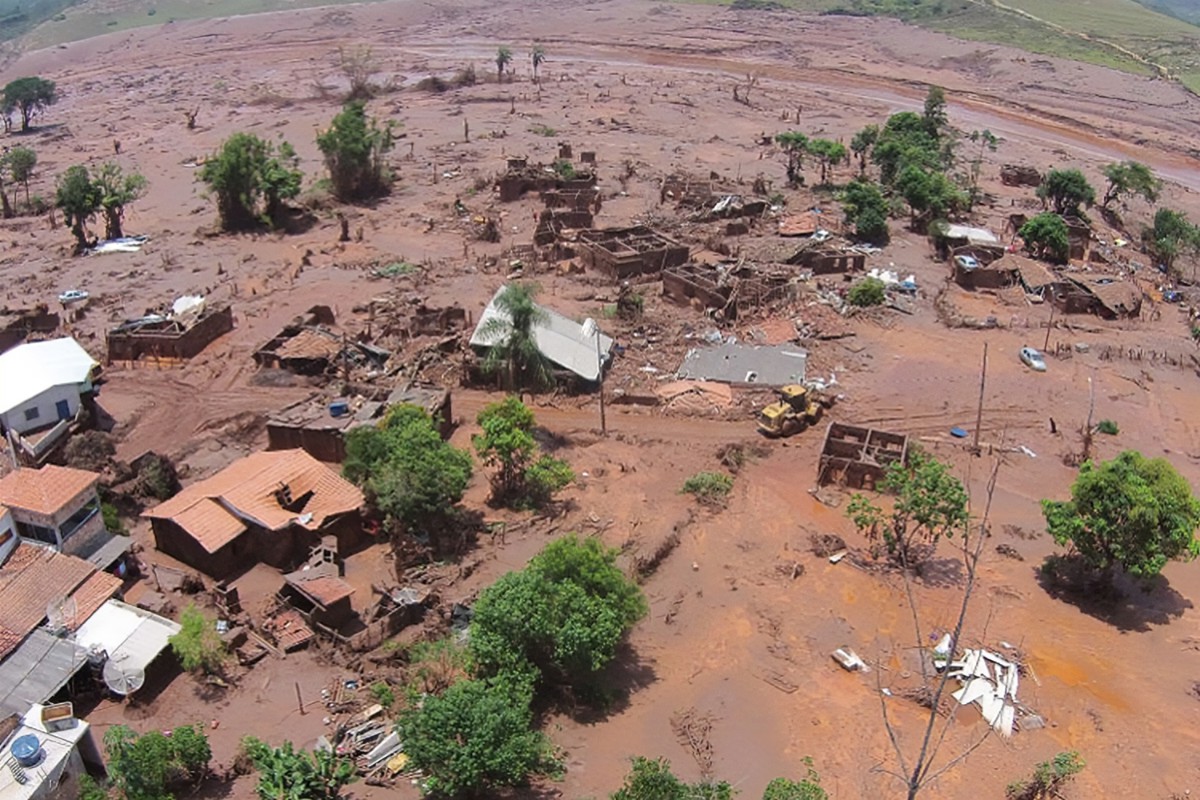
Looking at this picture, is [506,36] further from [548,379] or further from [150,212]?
[548,379]

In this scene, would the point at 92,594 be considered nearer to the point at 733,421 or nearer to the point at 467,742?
the point at 467,742

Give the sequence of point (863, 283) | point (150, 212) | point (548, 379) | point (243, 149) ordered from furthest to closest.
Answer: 1. point (150, 212)
2. point (243, 149)
3. point (863, 283)
4. point (548, 379)

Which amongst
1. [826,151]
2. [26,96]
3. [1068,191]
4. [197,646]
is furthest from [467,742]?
[26,96]

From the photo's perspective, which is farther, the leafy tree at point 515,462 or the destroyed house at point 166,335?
the destroyed house at point 166,335

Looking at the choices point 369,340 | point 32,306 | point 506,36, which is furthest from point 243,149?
point 506,36

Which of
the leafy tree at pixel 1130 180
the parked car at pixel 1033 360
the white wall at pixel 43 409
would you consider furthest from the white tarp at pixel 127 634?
the leafy tree at pixel 1130 180

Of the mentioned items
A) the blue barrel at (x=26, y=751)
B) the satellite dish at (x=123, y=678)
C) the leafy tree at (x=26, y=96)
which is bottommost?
the leafy tree at (x=26, y=96)

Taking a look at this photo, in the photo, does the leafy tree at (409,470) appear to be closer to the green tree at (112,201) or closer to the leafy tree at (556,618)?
the leafy tree at (556,618)
